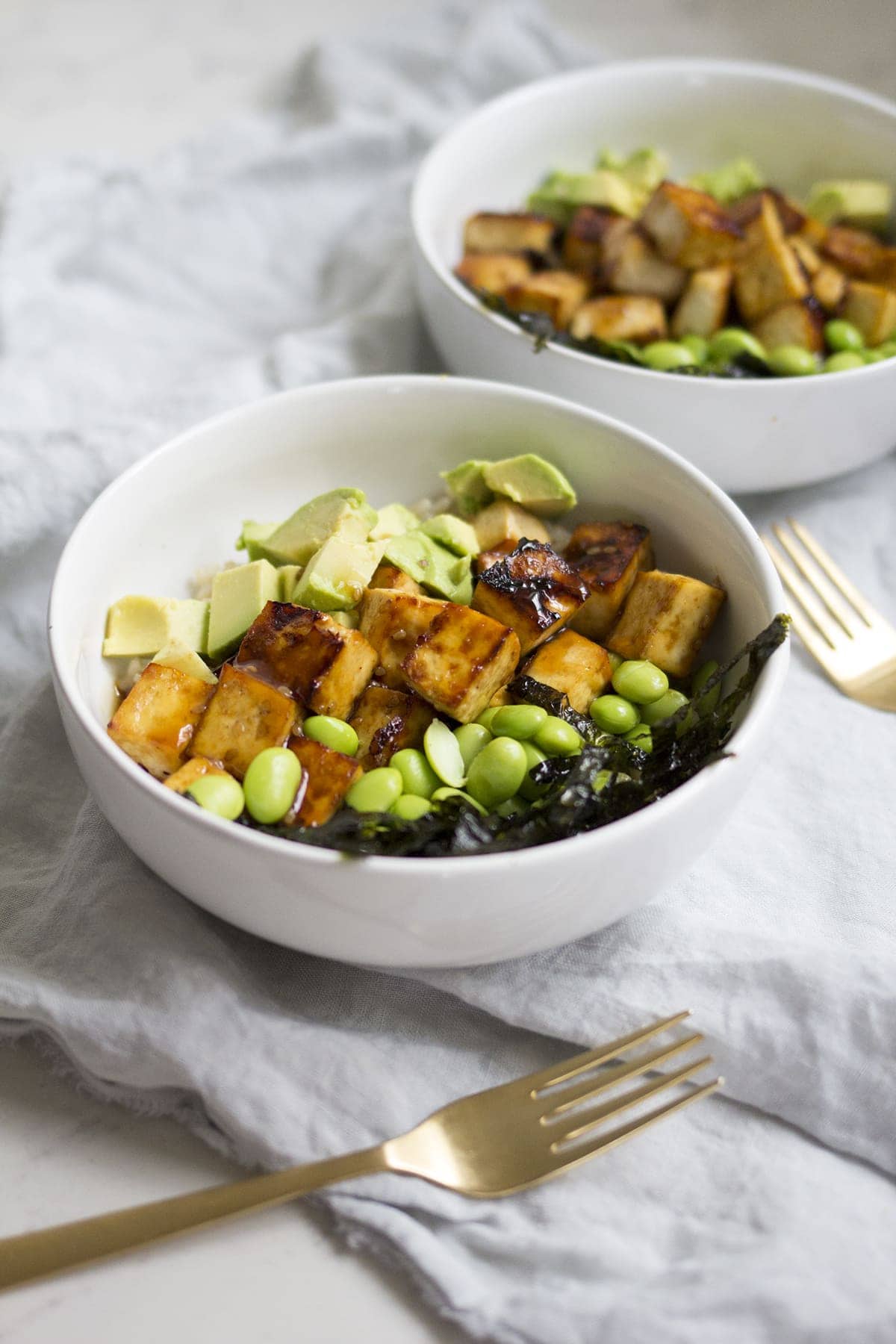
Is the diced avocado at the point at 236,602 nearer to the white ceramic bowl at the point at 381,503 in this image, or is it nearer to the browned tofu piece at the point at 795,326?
the white ceramic bowl at the point at 381,503

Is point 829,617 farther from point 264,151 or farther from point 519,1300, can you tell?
point 264,151

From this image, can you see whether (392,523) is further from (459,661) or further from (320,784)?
(320,784)

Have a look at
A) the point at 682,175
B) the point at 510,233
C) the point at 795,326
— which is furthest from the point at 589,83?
the point at 795,326

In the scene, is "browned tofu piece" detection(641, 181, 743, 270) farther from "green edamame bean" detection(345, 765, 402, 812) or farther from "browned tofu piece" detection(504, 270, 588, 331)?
"green edamame bean" detection(345, 765, 402, 812)

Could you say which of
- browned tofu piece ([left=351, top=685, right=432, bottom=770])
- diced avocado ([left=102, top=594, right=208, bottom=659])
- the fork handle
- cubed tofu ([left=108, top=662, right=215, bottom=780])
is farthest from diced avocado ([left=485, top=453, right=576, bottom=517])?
the fork handle

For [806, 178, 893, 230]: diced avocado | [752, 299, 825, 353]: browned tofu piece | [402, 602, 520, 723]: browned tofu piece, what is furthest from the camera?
[806, 178, 893, 230]: diced avocado

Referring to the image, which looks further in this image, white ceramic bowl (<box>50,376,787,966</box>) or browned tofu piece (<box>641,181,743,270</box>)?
browned tofu piece (<box>641,181,743,270</box>)
